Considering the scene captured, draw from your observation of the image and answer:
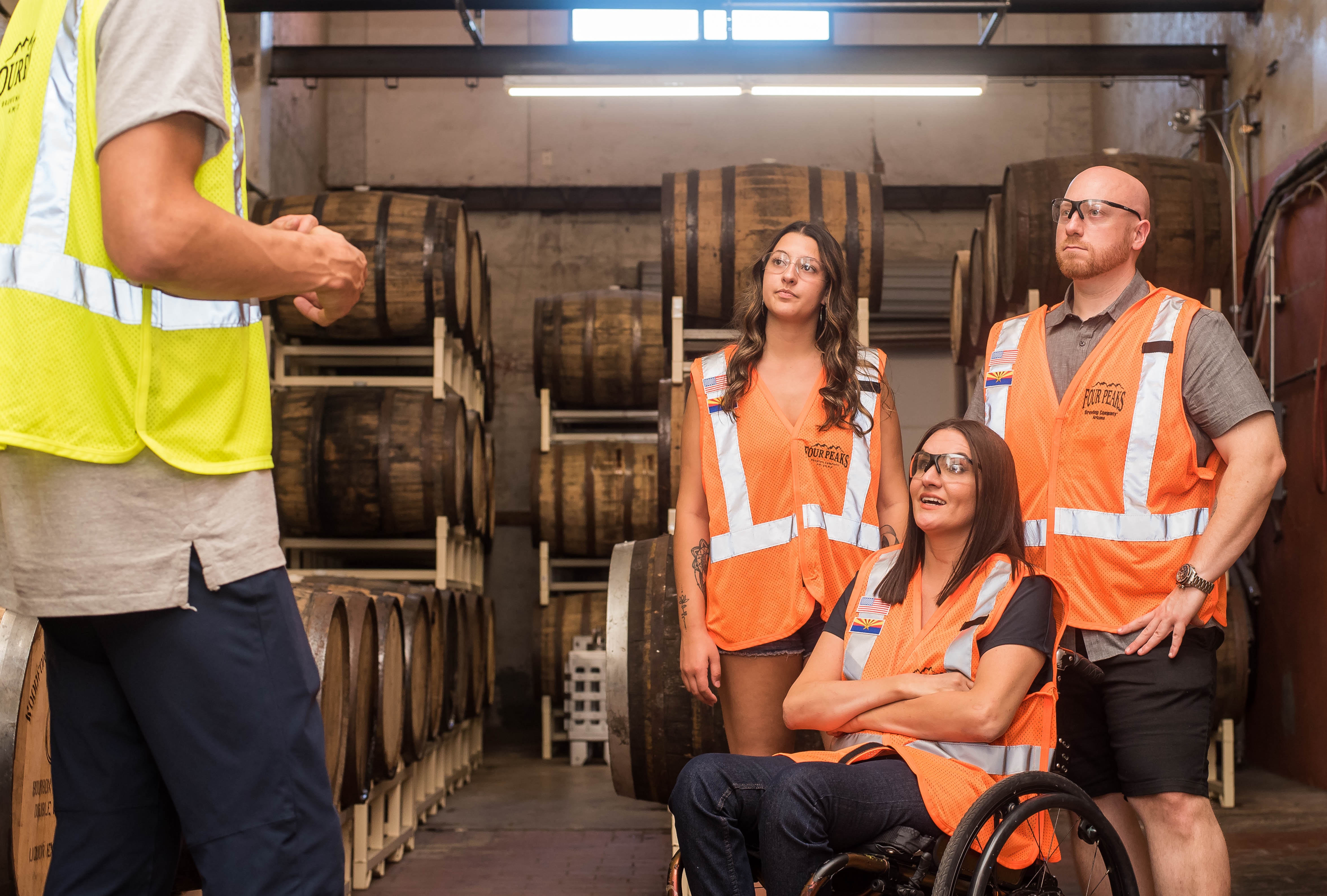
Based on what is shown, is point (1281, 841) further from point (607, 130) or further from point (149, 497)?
point (607, 130)

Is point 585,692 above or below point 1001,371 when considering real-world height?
below

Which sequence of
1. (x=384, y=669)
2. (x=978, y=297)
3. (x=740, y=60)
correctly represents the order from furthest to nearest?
(x=740, y=60)
(x=978, y=297)
(x=384, y=669)

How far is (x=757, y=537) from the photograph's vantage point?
2.94 meters

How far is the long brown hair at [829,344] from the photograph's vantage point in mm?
3008

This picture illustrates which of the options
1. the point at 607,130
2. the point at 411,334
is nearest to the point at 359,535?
the point at 411,334

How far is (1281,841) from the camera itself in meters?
5.01

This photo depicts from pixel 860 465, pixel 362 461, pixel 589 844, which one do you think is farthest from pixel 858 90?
pixel 860 465

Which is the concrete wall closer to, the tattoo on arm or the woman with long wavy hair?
the woman with long wavy hair

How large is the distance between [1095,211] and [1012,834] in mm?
1481

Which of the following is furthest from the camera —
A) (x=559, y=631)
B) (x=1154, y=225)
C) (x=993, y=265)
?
(x=559, y=631)

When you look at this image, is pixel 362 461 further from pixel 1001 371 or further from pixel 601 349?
pixel 1001 371

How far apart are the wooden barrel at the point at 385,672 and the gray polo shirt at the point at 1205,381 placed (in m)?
2.94

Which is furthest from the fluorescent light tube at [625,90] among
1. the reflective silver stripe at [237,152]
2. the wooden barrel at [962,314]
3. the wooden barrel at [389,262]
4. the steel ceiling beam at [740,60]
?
the reflective silver stripe at [237,152]

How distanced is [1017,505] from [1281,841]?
3424 mm
